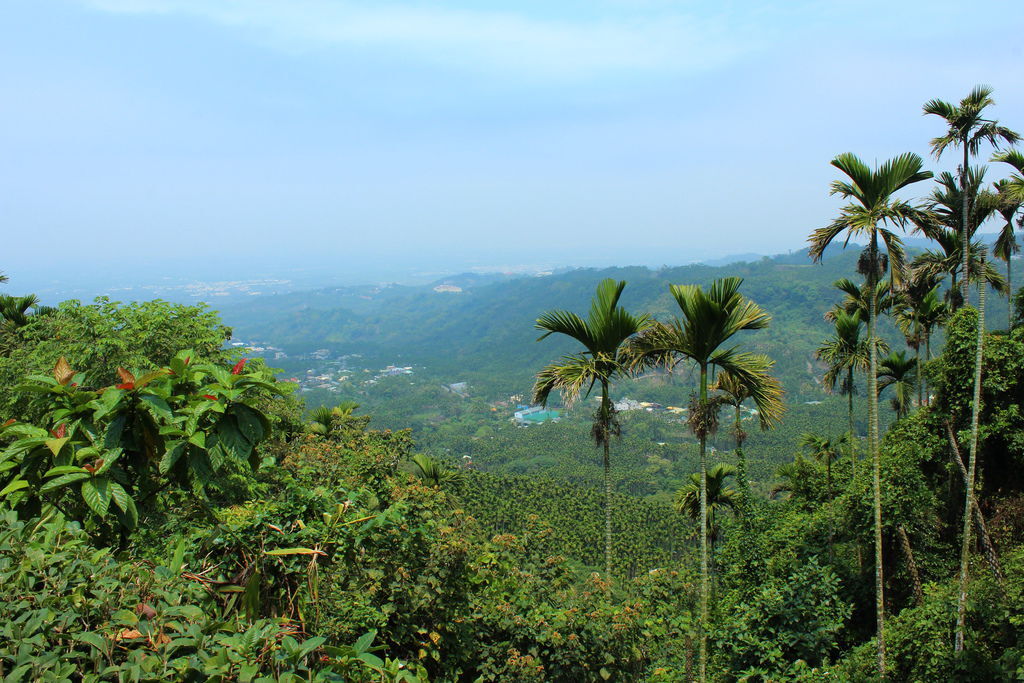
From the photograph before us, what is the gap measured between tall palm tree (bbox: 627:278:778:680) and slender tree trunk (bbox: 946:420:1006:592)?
359 centimetres

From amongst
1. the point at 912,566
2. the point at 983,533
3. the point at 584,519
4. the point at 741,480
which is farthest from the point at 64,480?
the point at 584,519

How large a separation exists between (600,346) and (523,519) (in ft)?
12.6

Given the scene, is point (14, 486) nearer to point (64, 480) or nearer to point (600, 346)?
point (64, 480)

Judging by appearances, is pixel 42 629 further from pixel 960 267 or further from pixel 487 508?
pixel 487 508

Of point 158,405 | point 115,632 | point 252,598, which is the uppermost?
point 158,405

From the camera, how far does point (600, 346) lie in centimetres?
652

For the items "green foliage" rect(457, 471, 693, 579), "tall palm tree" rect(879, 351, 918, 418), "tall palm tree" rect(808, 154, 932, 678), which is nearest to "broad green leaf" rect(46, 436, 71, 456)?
"tall palm tree" rect(808, 154, 932, 678)

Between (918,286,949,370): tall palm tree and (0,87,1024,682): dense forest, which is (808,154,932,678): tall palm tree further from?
(918,286,949,370): tall palm tree

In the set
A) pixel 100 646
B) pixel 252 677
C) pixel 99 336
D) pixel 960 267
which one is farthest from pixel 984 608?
pixel 99 336

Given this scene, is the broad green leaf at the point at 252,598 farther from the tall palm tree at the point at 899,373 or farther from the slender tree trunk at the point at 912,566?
the tall palm tree at the point at 899,373

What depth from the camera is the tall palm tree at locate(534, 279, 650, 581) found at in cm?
629

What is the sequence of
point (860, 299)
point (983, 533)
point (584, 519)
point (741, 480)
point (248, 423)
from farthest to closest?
point (584, 519) < point (741, 480) < point (860, 299) < point (983, 533) < point (248, 423)

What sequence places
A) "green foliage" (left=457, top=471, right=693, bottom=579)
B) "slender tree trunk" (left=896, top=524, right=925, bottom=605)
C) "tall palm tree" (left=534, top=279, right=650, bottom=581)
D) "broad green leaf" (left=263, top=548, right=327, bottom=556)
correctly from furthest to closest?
1. "green foliage" (left=457, top=471, right=693, bottom=579)
2. "slender tree trunk" (left=896, top=524, right=925, bottom=605)
3. "tall palm tree" (left=534, top=279, right=650, bottom=581)
4. "broad green leaf" (left=263, top=548, right=327, bottom=556)

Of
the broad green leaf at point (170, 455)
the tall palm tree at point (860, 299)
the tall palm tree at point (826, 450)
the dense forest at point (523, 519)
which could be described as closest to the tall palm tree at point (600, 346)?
the dense forest at point (523, 519)
